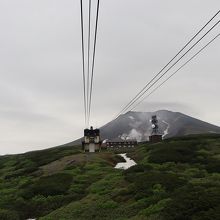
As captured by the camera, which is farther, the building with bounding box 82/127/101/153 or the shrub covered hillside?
the building with bounding box 82/127/101/153

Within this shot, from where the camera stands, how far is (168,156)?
53750mm

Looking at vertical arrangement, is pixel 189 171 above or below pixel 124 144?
below

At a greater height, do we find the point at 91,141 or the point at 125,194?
the point at 91,141

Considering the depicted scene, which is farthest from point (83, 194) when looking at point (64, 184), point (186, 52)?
point (186, 52)

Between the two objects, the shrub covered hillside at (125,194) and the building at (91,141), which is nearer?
the shrub covered hillside at (125,194)

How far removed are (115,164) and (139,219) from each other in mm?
37615

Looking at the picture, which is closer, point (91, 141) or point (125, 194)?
point (125, 194)

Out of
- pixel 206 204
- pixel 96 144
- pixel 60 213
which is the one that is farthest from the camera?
pixel 96 144

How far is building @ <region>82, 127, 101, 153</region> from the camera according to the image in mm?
91188

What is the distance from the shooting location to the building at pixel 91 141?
299 feet

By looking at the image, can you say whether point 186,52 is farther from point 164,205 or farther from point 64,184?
point 64,184

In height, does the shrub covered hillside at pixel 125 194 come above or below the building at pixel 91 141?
below

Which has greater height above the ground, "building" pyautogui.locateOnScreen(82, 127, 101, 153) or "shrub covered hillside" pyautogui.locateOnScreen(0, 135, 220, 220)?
"building" pyautogui.locateOnScreen(82, 127, 101, 153)

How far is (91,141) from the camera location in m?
93.4
